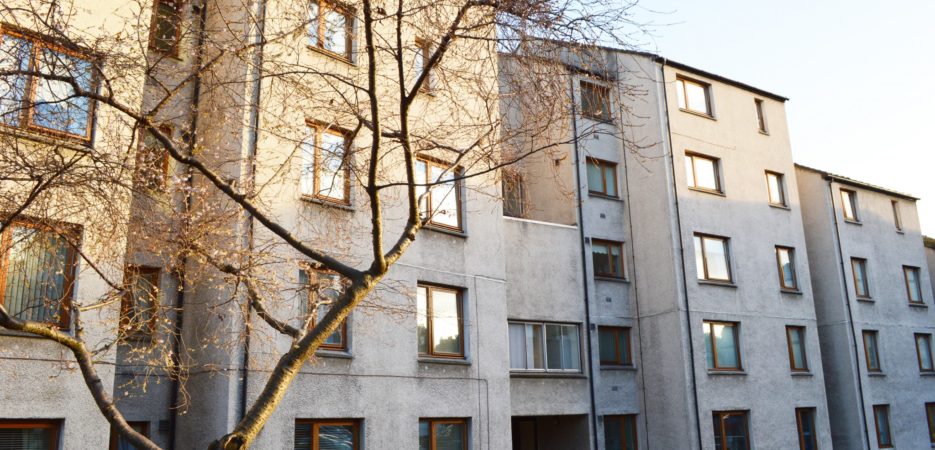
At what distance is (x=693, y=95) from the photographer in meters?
24.7

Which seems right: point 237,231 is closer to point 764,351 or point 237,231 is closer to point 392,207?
point 392,207

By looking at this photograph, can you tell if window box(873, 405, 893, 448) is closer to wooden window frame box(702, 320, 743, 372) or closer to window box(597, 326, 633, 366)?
wooden window frame box(702, 320, 743, 372)

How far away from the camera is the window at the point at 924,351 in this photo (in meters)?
29.4

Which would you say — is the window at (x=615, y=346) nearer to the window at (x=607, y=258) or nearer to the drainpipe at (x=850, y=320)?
the window at (x=607, y=258)

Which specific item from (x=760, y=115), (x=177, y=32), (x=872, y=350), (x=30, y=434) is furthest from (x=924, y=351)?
(x=30, y=434)

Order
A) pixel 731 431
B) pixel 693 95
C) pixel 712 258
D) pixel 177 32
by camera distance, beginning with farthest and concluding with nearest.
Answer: pixel 693 95, pixel 712 258, pixel 731 431, pixel 177 32

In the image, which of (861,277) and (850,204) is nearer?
(861,277)

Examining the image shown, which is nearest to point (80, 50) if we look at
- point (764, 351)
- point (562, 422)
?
point (562, 422)

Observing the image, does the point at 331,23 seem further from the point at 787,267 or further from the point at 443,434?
the point at 787,267

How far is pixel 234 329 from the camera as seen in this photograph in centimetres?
1350

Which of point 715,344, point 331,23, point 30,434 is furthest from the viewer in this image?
point 715,344

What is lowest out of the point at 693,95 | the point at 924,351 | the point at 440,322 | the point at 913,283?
the point at 440,322

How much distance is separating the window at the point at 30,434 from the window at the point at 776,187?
21.3m

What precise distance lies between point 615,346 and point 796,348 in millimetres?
6256
